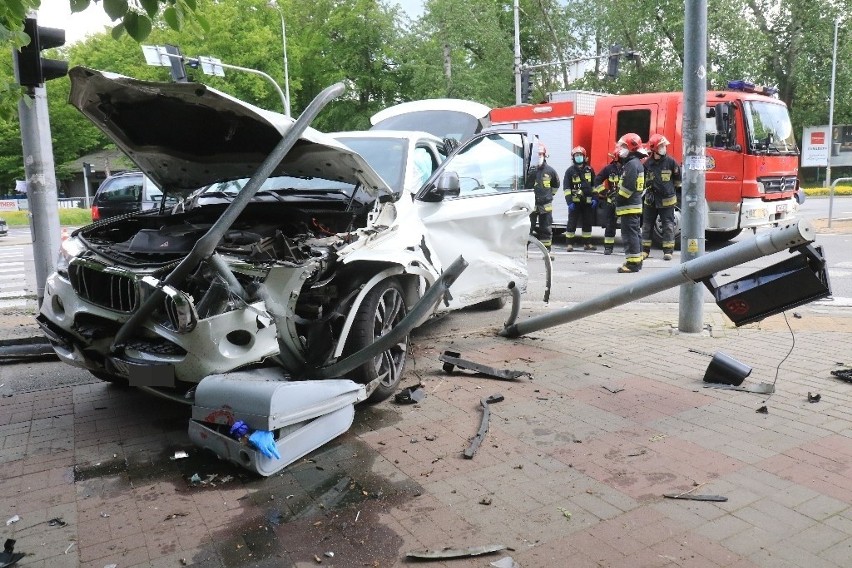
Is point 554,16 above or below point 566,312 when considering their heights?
above

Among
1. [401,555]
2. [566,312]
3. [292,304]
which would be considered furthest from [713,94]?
[401,555]

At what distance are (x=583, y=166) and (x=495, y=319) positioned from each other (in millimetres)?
6951

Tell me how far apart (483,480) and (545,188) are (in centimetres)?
1051

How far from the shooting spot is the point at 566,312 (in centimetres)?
585

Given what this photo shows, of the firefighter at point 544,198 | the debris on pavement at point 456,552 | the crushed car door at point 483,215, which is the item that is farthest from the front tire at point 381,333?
the firefighter at point 544,198

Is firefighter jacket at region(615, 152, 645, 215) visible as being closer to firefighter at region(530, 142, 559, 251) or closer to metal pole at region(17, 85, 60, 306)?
firefighter at region(530, 142, 559, 251)

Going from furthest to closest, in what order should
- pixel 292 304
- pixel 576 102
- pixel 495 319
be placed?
pixel 576 102
pixel 495 319
pixel 292 304

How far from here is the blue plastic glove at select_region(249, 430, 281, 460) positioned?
12.0 ft

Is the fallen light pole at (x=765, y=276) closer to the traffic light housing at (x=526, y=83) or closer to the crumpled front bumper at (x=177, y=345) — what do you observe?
the crumpled front bumper at (x=177, y=345)

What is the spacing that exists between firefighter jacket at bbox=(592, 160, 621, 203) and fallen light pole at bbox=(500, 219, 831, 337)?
828 centimetres

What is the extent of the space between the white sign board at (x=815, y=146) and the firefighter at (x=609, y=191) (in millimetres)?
32019

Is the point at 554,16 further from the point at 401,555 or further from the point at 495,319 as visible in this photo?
the point at 401,555

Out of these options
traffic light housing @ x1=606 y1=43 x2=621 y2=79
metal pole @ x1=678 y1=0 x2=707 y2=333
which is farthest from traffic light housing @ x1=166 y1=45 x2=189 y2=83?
traffic light housing @ x1=606 y1=43 x2=621 y2=79

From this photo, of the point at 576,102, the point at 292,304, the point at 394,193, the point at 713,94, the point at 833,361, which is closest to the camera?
the point at 292,304
